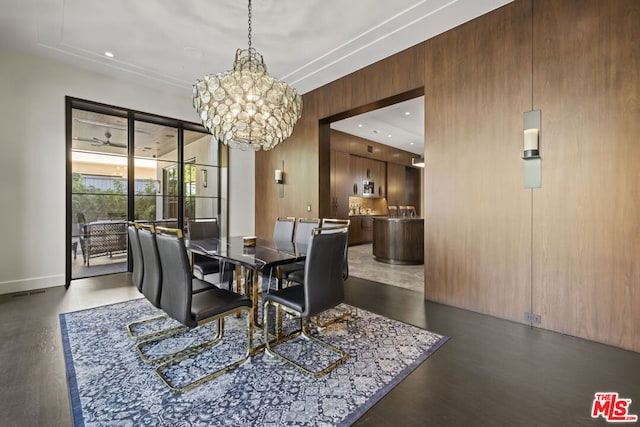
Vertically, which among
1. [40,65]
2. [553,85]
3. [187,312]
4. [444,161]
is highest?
[40,65]

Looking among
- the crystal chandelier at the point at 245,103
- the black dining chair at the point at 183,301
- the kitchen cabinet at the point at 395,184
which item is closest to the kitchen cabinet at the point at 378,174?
the kitchen cabinet at the point at 395,184

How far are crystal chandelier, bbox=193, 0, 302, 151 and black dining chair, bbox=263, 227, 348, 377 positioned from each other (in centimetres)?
165

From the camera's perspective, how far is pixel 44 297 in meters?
3.72

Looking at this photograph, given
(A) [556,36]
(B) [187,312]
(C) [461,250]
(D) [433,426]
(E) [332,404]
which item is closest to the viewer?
(D) [433,426]

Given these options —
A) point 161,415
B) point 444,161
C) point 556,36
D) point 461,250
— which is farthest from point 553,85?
point 161,415

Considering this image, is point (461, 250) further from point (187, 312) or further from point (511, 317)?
point (187, 312)

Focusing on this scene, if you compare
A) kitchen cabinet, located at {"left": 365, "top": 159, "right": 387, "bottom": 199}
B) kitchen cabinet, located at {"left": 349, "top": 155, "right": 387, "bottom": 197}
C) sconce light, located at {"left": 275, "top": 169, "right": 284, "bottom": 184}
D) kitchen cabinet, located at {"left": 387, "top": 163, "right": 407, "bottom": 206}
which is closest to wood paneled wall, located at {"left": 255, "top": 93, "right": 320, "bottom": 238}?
sconce light, located at {"left": 275, "top": 169, "right": 284, "bottom": 184}

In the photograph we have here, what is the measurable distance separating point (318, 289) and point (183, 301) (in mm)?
919

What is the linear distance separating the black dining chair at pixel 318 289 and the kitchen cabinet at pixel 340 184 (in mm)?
5492

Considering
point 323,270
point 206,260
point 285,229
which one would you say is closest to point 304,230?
point 285,229

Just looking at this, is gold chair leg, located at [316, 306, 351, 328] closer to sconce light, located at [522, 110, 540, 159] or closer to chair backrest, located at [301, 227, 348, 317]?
chair backrest, located at [301, 227, 348, 317]

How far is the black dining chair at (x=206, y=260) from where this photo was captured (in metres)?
3.55

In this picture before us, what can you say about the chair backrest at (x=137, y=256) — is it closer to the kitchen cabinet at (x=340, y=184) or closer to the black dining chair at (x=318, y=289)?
the black dining chair at (x=318, y=289)

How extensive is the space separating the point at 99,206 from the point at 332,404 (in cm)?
510
